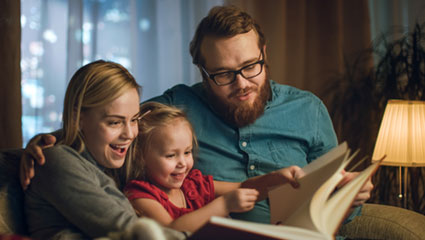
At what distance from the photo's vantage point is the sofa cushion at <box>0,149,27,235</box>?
1125 millimetres

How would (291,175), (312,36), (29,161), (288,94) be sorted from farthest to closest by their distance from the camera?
(312,36) < (288,94) < (291,175) < (29,161)

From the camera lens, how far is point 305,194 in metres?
1.19

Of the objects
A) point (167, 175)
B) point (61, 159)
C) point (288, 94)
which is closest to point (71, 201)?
point (61, 159)

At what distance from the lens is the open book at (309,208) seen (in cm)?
82

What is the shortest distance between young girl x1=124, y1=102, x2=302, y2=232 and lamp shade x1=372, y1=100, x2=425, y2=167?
987 mm

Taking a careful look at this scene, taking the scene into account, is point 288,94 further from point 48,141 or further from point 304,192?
point 48,141

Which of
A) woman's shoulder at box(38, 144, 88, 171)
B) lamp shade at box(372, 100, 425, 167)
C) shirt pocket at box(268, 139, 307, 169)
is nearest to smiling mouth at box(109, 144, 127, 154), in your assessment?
woman's shoulder at box(38, 144, 88, 171)

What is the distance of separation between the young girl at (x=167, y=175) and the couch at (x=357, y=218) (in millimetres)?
321

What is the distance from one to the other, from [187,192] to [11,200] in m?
0.57

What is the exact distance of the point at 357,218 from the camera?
177cm

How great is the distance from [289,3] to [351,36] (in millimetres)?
547

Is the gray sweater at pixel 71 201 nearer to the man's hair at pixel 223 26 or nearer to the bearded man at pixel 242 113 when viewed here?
the bearded man at pixel 242 113

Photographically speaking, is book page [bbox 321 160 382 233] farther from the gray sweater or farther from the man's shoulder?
the man's shoulder

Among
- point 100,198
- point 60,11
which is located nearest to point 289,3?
point 60,11
